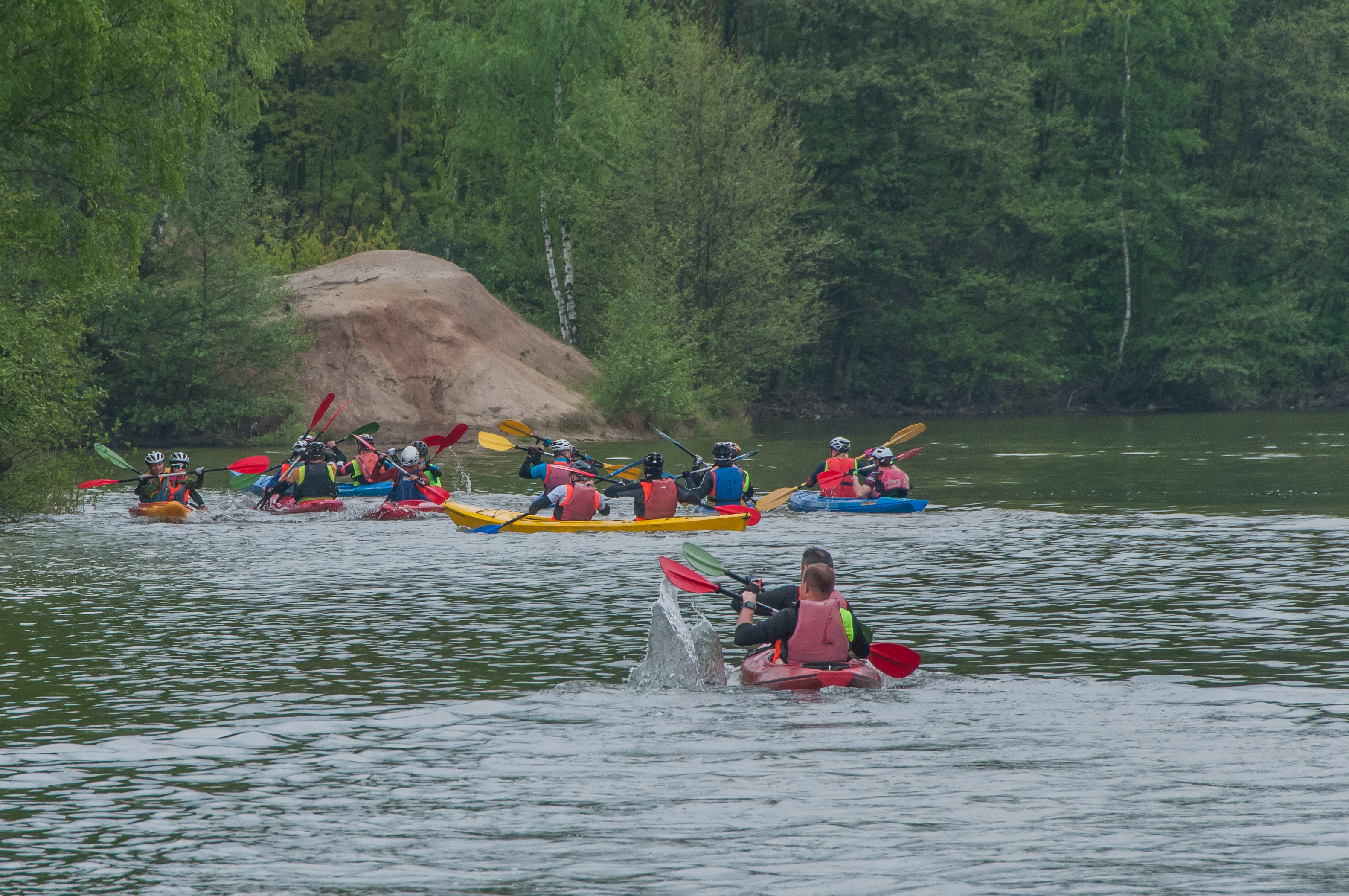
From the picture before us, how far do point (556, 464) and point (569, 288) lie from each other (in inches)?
1133

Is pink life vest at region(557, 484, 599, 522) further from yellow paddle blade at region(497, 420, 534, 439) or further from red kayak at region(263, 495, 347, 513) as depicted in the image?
yellow paddle blade at region(497, 420, 534, 439)

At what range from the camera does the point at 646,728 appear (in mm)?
9359

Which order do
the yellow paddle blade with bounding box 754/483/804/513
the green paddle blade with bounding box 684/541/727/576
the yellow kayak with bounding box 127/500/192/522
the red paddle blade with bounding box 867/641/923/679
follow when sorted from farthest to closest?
the yellow kayak with bounding box 127/500/192/522 < the yellow paddle blade with bounding box 754/483/804/513 < the green paddle blade with bounding box 684/541/727/576 < the red paddle blade with bounding box 867/641/923/679

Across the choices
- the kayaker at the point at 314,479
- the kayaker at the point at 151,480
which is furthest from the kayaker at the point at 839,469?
the kayaker at the point at 151,480

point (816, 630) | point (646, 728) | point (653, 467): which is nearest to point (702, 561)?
point (816, 630)

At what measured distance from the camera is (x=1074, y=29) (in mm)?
55219

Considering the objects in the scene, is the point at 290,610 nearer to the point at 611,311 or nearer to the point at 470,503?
the point at 470,503

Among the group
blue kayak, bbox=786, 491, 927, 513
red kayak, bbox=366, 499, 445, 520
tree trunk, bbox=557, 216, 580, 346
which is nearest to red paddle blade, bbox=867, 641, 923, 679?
blue kayak, bbox=786, 491, 927, 513

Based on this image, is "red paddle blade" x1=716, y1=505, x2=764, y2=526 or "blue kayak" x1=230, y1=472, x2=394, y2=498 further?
"blue kayak" x1=230, y1=472, x2=394, y2=498

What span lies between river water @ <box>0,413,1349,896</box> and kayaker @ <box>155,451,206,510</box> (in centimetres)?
385

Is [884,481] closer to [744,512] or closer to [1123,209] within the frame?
[744,512]

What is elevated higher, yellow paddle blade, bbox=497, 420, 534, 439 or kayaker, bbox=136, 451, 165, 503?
yellow paddle blade, bbox=497, 420, 534, 439

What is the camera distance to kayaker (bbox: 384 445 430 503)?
23016 millimetres

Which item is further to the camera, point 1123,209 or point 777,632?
point 1123,209
